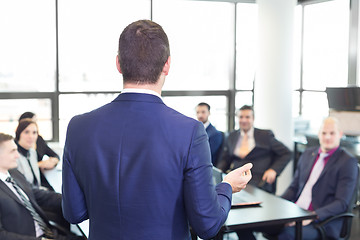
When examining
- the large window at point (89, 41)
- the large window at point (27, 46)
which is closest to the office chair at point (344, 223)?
the large window at point (89, 41)

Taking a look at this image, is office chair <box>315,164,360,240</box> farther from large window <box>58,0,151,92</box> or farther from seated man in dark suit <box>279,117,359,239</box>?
large window <box>58,0,151,92</box>

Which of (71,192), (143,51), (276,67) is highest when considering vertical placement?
(276,67)

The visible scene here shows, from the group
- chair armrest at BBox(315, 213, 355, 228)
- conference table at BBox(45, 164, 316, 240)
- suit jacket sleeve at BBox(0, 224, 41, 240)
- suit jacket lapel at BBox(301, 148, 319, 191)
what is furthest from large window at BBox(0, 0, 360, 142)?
suit jacket sleeve at BBox(0, 224, 41, 240)

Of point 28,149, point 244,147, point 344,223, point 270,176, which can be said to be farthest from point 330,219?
point 28,149

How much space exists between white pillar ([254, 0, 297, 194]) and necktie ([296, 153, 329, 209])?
2.44 metres

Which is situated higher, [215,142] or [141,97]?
[141,97]

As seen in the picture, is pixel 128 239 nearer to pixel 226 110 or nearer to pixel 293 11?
pixel 293 11

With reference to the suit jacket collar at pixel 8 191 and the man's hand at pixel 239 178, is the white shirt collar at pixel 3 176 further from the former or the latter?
the man's hand at pixel 239 178

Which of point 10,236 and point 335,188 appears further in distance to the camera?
Result: point 335,188

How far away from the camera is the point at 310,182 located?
12.6ft

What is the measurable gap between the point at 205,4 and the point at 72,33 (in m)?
2.24

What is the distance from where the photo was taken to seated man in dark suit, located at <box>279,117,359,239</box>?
11.3 feet

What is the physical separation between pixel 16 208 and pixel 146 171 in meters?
1.90

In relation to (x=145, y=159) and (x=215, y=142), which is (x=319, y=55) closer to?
(x=215, y=142)
